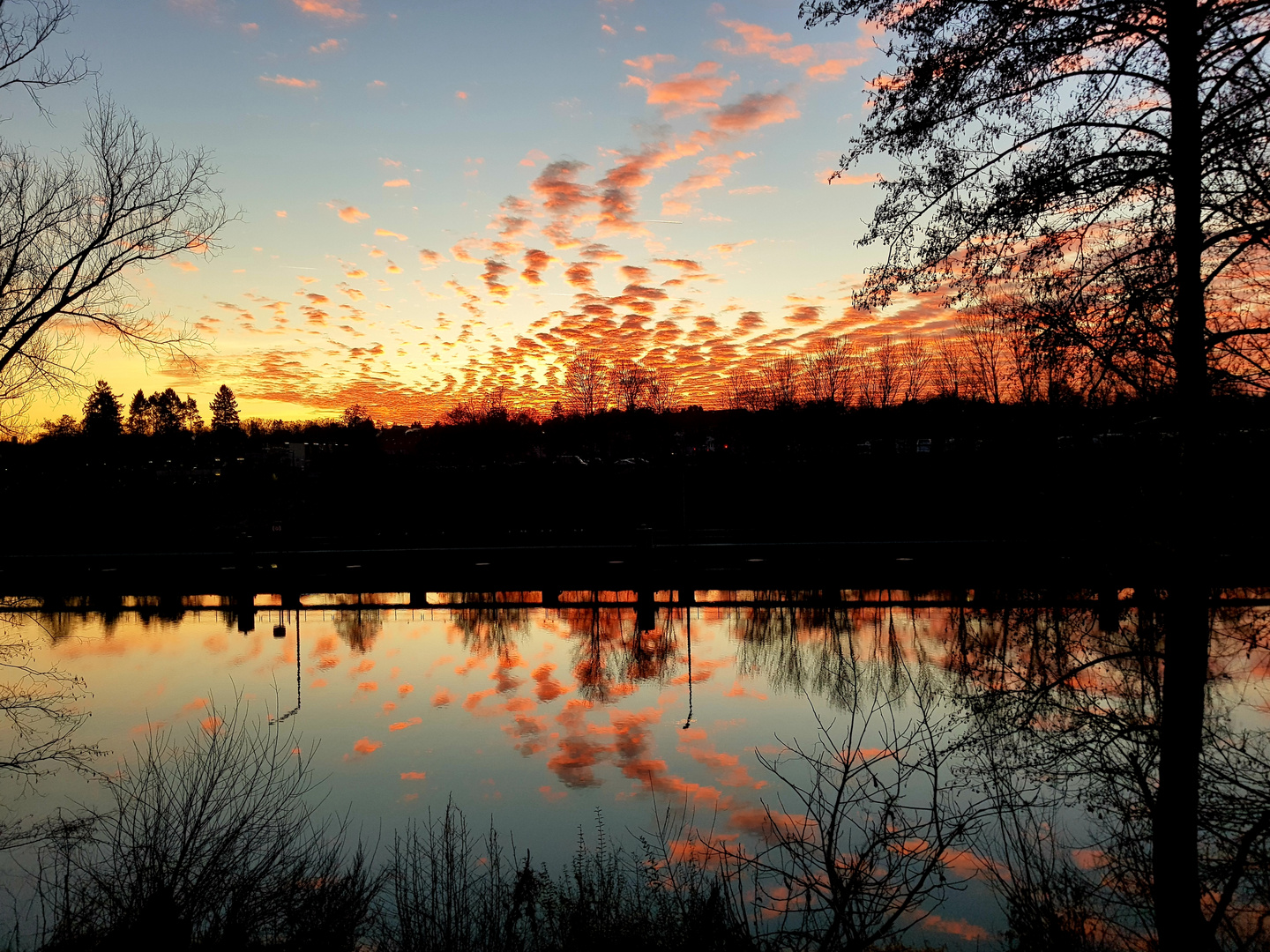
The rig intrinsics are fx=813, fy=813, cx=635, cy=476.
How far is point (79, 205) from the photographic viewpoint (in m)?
13.9

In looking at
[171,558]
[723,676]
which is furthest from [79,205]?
[171,558]

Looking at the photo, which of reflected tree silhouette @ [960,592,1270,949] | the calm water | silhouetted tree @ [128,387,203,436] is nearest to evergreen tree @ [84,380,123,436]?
silhouetted tree @ [128,387,203,436]

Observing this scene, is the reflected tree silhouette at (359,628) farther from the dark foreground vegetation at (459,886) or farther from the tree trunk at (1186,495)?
the tree trunk at (1186,495)

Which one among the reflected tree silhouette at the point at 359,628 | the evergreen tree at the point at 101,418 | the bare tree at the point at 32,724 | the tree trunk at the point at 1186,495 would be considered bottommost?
the bare tree at the point at 32,724

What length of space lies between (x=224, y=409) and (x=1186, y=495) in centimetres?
18773

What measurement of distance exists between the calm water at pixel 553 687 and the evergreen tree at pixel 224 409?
6296 inches

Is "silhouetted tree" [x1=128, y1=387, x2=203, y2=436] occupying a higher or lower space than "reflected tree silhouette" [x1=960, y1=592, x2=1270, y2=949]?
higher

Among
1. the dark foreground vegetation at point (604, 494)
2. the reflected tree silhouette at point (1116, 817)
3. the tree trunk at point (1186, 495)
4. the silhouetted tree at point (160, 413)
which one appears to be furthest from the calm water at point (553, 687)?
the silhouetted tree at point (160, 413)

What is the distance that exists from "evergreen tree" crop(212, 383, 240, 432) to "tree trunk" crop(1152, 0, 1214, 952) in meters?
182

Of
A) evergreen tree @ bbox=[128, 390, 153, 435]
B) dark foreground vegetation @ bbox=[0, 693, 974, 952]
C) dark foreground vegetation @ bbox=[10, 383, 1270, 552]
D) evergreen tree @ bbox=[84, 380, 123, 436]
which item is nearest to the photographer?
dark foreground vegetation @ bbox=[0, 693, 974, 952]

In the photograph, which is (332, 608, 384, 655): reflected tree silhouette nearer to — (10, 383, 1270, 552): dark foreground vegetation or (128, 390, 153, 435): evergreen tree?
(10, 383, 1270, 552): dark foreground vegetation

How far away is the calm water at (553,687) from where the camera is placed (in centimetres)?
1159

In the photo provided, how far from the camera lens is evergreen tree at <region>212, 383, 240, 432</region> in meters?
169

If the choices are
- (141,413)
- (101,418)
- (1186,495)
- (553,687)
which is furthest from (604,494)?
(141,413)
